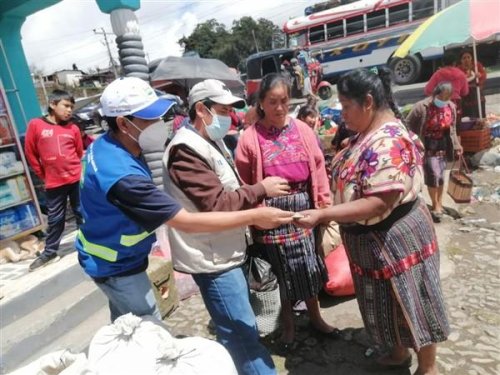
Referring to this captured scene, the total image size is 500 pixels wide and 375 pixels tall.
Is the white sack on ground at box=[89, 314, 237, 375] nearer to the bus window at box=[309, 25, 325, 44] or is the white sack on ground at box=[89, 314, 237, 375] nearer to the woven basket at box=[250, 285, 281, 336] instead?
the woven basket at box=[250, 285, 281, 336]

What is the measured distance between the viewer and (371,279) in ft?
6.45

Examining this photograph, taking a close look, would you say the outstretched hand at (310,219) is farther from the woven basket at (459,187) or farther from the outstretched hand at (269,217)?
the woven basket at (459,187)

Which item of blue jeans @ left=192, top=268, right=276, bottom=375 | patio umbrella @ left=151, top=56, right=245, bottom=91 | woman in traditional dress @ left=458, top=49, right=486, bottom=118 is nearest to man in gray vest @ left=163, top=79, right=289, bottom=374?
blue jeans @ left=192, top=268, right=276, bottom=375

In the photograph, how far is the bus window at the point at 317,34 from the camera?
50.1ft

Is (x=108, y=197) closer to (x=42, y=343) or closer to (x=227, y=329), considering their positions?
(x=227, y=329)

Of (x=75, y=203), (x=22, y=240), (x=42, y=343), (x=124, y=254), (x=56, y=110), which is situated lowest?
(x=42, y=343)

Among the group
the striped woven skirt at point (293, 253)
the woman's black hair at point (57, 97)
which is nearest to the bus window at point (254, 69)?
the woman's black hair at point (57, 97)

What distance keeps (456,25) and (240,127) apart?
3.45 meters

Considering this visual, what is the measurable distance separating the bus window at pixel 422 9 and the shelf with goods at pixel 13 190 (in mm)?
13189

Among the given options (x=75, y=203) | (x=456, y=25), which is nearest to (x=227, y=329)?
(x=75, y=203)

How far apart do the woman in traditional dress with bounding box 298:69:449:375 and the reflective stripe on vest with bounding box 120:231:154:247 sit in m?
0.74

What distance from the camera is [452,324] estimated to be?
2.71 metres

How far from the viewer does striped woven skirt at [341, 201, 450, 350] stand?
6.03ft

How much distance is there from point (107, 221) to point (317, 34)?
15.5m
